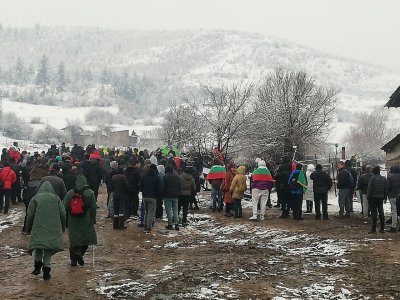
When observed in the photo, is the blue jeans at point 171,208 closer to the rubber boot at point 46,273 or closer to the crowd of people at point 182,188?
the crowd of people at point 182,188

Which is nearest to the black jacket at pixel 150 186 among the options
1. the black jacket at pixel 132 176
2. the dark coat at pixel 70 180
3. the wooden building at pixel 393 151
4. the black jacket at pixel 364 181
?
the black jacket at pixel 132 176

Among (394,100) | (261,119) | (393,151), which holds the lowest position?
(393,151)

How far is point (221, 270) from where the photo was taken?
10.2 m

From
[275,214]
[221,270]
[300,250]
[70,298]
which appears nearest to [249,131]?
[275,214]

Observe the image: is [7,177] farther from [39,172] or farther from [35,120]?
[35,120]

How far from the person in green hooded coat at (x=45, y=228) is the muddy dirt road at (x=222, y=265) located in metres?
0.36

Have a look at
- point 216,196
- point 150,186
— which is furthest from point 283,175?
point 150,186

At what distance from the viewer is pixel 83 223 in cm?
1045

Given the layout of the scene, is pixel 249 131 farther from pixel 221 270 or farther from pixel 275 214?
pixel 221 270

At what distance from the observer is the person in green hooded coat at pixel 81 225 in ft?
34.1

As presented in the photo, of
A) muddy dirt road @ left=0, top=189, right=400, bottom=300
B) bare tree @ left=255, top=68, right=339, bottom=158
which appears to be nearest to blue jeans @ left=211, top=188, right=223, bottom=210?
muddy dirt road @ left=0, top=189, right=400, bottom=300

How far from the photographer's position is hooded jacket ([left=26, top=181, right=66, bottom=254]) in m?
9.34

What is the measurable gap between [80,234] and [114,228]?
4.88 meters

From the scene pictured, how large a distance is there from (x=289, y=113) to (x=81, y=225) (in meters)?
31.2
